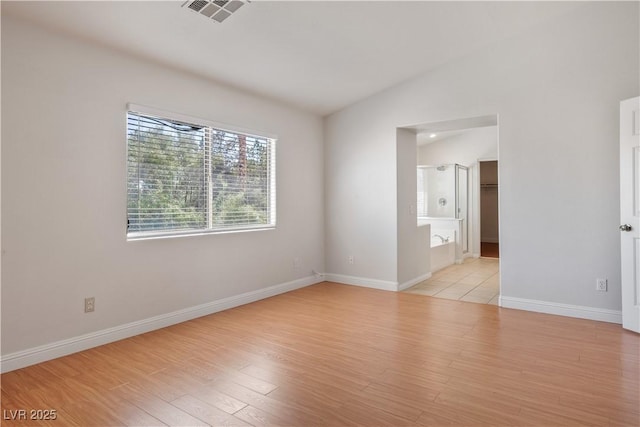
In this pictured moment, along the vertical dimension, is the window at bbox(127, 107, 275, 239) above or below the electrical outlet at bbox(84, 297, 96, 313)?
above

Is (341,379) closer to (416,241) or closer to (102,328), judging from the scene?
(102,328)

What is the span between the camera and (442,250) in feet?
22.2

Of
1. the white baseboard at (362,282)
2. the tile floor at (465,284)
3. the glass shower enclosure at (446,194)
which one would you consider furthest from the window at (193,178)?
the glass shower enclosure at (446,194)

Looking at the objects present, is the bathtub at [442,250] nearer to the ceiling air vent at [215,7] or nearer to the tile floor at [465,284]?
the tile floor at [465,284]

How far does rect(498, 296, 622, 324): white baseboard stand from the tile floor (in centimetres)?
24

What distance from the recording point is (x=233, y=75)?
3.99m

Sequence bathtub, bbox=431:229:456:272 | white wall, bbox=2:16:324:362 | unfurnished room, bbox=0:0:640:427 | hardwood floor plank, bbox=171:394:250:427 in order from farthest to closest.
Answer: bathtub, bbox=431:229:456:272
white wall, bbox=2:16:324:362
unfurnished room, bbox=0:0:640:427
hardwood floor plank, bbox=171:394:250:427

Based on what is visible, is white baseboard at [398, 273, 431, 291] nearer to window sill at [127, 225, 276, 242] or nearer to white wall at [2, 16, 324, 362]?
window sill at [127, 225, 276, 242]

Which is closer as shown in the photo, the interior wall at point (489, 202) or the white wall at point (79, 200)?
the white wall at point (79, 200)

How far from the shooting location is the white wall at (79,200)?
269 cm

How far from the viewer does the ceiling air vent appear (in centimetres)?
280

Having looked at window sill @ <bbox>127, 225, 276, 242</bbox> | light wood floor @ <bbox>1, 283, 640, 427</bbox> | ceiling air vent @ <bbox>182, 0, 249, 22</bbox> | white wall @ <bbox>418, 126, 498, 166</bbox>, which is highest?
ceiling air vent @ <bbox>182, 0, 249, 22</bbox>

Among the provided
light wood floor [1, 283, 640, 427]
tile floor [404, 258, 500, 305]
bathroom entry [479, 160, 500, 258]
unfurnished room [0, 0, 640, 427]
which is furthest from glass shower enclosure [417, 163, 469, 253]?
light wood floor [1, 283, 640, 427]

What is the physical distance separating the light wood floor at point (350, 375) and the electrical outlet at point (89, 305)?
329 mm
